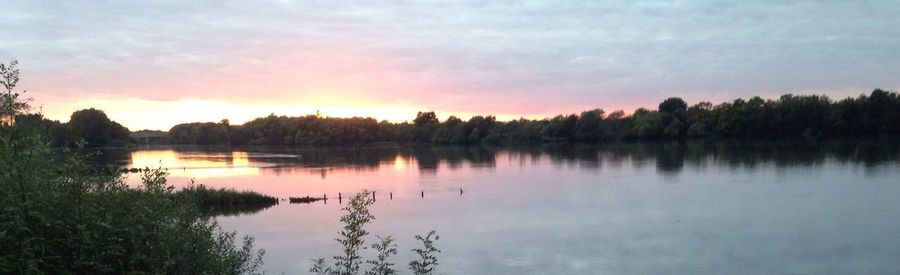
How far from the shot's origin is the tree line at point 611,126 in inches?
4439

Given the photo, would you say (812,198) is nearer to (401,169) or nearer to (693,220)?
(693,220)

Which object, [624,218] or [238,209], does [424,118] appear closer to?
[238,209]

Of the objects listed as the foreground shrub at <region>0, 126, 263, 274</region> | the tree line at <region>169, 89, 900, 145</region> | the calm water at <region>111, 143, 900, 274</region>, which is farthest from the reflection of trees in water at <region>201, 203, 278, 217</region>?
the tree line at <region>169, 89, 900, 145</region>

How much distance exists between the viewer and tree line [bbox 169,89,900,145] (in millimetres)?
112750

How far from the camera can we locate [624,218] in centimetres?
3450

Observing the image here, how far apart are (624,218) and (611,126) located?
111m

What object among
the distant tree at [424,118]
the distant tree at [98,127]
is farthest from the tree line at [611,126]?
the distant tree at [98,127]

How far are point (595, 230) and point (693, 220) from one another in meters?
6.39

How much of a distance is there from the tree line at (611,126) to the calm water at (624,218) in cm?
5441

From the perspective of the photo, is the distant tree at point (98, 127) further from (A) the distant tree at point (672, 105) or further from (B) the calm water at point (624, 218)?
(A) the distant tree at point (672, 105)

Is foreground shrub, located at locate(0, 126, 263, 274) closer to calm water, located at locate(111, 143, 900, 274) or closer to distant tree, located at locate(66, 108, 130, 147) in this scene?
calm water, located at locate(111, 143, 900, 274)

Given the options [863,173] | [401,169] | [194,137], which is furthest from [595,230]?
[194,137]

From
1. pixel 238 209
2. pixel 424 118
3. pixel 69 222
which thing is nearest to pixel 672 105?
pixel 424 118

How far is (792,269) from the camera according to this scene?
72.3ft
